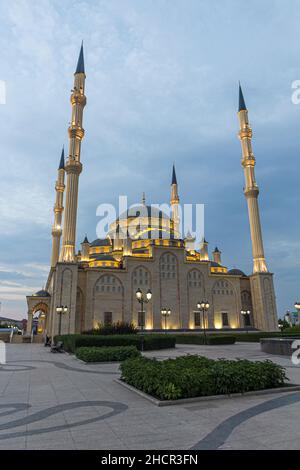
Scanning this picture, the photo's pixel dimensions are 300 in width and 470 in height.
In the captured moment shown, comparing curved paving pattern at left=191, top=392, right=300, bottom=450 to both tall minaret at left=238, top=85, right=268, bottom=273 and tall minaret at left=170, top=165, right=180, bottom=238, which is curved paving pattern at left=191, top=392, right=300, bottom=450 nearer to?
tall minaret at left=238, top=85, right=268, bottom=273

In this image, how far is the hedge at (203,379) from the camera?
7.10m

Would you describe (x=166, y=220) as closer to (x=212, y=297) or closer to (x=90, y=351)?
(x=212, y=297)

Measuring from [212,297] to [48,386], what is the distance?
36681 mm

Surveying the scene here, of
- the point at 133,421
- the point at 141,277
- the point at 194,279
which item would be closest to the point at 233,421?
the point at 133,421

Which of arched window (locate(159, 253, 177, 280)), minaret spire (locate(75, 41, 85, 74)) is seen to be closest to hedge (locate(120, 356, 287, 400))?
arched window (locate(159, 253, 177, 280))

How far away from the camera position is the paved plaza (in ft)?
14.8

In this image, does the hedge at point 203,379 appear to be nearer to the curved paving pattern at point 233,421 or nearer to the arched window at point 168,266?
the curved paving pattern at point 233,421

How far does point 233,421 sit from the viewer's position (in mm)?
5496

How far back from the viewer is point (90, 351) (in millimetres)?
14711

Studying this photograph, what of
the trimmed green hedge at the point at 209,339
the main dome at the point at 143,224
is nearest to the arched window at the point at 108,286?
the trimmed green hedge at the point at 209,339

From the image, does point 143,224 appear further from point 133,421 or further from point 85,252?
point 133,421

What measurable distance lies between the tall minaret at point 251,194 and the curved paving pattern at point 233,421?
122ft

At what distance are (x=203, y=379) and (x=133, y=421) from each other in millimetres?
2254
